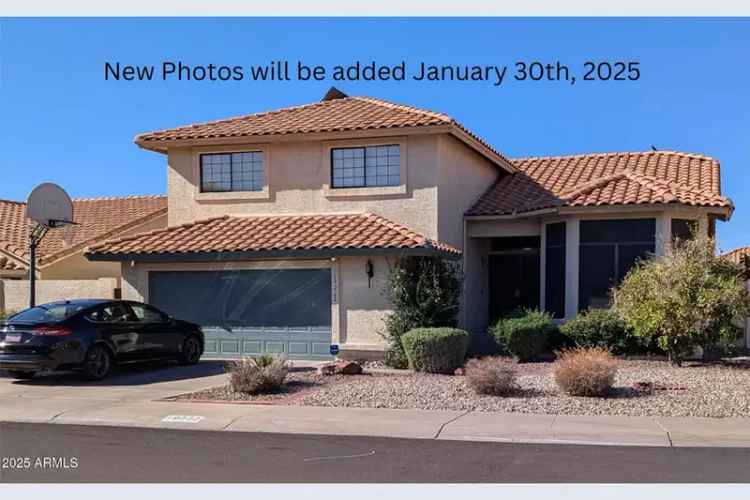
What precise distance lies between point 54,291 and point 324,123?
8495 millimetres

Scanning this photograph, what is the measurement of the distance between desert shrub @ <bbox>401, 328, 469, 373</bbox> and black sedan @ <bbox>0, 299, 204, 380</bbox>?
4973mm

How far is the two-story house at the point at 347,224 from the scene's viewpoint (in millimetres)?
16578

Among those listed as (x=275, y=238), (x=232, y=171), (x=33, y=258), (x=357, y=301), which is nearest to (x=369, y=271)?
(x=357, y=301)

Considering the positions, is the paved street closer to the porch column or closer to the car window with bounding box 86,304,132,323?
the car window with bounding box 86,304,132,323

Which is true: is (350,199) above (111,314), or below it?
above

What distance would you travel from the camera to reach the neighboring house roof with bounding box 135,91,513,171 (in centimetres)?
1734

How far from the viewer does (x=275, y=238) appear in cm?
1695

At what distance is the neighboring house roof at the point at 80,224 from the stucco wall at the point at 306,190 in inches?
144

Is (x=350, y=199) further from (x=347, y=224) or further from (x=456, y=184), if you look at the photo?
(x=456, y=184)

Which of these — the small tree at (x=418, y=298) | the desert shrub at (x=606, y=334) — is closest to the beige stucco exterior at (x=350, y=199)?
the small tree at (x=418, y=298)

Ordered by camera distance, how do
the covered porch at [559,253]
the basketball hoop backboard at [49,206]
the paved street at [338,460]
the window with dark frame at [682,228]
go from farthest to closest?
1. the basketball hoop backboard at [49,206]
2. the covered porch at [559,253]
3. the window with dark frame at [682,228]
4. the paved street at [338,460]

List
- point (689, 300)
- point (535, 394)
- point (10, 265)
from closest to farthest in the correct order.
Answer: point (535, 394) → point (689, 300) → point (10, 265)

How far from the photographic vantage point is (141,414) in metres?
10.6

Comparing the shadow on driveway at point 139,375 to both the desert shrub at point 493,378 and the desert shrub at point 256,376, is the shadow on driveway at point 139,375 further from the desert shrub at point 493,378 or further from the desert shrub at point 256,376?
the desert shrub at point 493,378
